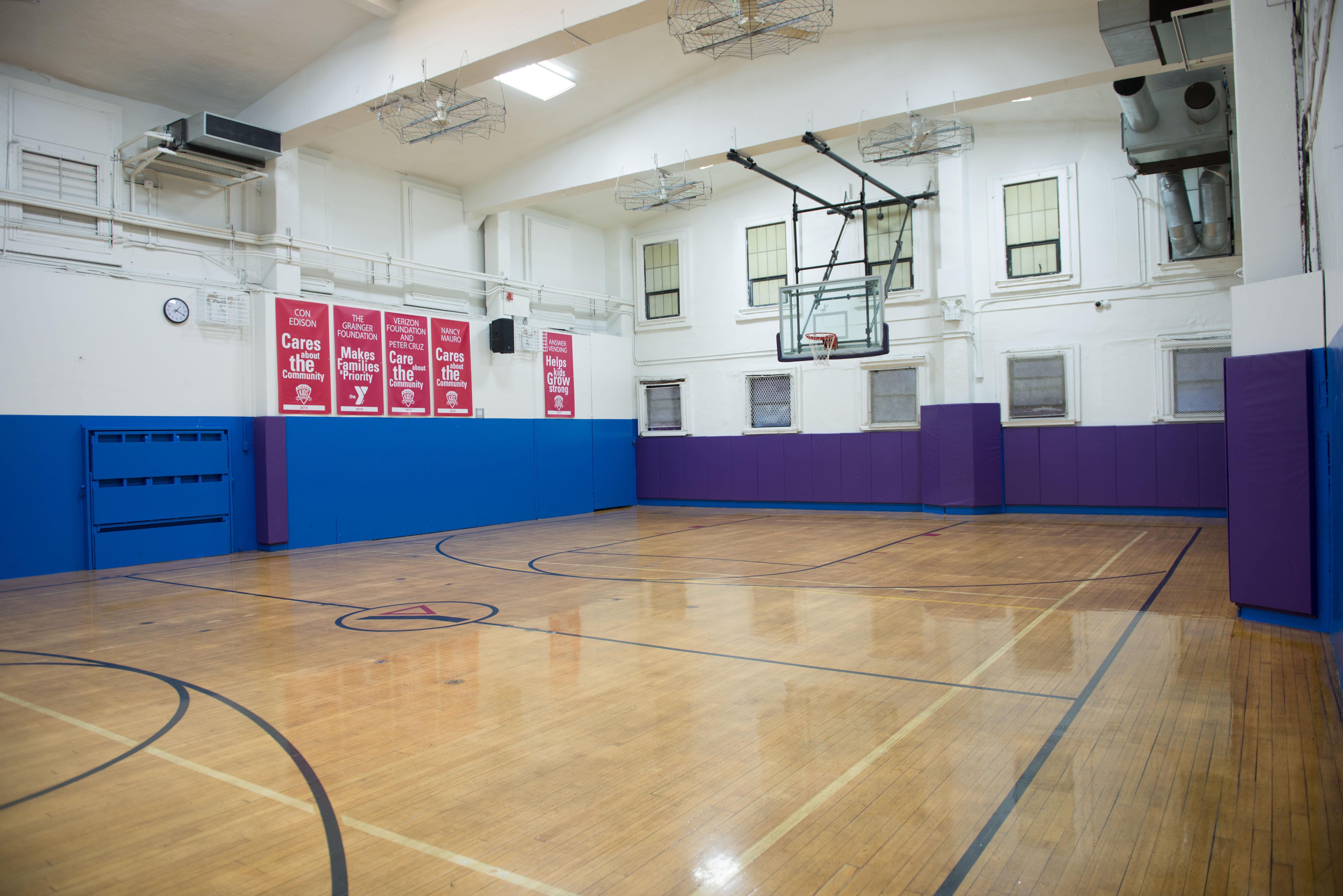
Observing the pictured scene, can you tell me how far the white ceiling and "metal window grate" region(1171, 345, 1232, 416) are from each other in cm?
1222

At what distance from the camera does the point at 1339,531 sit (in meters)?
4.75

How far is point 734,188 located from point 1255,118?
35.7 ft

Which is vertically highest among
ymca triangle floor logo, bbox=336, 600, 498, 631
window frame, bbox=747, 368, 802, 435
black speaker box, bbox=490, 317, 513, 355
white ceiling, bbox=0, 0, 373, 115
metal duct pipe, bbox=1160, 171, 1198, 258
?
white ceiling, bbox=0, 0, 373, 115

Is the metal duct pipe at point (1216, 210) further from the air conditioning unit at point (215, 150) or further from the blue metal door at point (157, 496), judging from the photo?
the blue metal door at point (157, 496)

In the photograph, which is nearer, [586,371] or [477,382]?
[477,382]

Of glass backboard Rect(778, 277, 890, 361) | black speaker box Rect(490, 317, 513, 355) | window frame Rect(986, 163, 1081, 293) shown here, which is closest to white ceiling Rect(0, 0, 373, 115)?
black speaker box Rect(490, 317, 513, 355)

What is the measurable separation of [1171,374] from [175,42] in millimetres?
13996

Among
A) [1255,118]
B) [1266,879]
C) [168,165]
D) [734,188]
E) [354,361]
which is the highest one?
[734,188]

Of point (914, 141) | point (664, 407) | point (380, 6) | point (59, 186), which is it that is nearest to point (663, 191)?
point (914, 141)

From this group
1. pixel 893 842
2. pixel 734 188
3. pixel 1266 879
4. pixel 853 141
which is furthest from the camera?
pixel 734 188

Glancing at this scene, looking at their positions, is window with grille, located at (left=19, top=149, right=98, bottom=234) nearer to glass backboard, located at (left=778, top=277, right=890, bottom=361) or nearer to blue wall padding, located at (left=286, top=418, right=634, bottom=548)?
blue wall padding, located at (left=286, top=418, right=634, bottom=548)

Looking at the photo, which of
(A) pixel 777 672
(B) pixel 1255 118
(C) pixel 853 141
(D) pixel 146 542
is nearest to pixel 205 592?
Answer: (D) pixel 146 542

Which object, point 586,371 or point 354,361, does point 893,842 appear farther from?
point 586,371

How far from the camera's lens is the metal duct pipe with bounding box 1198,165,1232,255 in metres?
11.5
